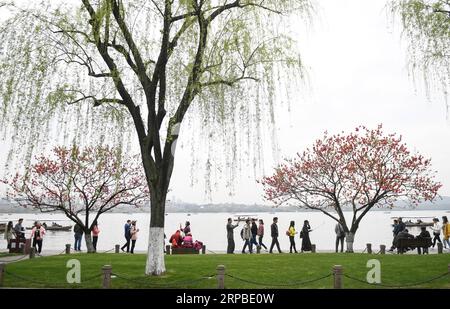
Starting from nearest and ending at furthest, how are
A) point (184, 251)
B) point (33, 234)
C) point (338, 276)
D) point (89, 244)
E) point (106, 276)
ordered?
point (338, 276), point (106, 276), point (184, 251), point (89, 244), point (33, 234)

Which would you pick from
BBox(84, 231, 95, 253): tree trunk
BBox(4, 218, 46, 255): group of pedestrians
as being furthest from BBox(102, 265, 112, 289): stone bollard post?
BBox(4, 218, 46, 255): group of pedestrians

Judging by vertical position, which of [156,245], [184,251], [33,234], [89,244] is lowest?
[184,251]

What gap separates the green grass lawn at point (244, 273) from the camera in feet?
39.9

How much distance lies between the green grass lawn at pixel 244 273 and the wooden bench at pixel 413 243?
3.43 meters

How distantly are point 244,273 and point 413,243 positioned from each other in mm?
10452

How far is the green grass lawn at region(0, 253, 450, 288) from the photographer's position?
479 inches

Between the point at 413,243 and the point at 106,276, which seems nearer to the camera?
the point at 106,276

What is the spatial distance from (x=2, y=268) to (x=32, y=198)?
45.8 ft

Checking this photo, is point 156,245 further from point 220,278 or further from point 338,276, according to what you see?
point 338,276

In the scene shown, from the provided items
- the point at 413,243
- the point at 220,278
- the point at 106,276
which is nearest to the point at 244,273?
the point at 220,278

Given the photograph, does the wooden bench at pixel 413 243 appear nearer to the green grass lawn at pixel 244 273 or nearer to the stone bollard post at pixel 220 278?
the green grass lawn at pixel 244 273

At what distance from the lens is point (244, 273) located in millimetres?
14055
